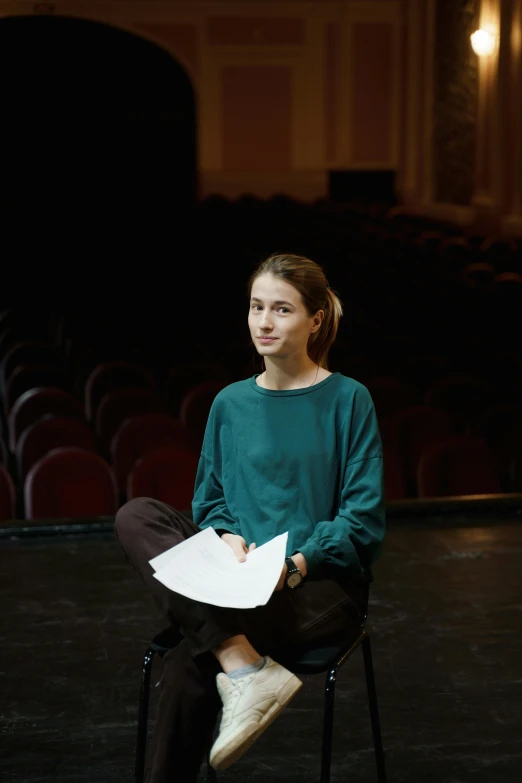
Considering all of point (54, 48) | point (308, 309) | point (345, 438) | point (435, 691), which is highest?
point (54, 48)

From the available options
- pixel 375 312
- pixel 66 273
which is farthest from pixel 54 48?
pixel 375 312

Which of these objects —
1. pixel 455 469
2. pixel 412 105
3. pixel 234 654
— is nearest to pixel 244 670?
pixel 234 654

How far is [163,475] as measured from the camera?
306 cm

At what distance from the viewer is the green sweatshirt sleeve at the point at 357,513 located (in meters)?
1.51

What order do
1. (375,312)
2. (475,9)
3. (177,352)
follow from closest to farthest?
(177,352)
(375,312)
(475,9)

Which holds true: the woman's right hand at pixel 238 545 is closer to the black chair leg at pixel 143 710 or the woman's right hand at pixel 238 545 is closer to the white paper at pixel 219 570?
the white paper at pixel 219 570

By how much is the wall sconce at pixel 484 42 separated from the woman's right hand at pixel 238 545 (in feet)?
28.6

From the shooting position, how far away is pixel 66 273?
8.33 m

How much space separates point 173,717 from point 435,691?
851 millimetres

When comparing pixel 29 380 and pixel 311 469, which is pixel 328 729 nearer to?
pixel 311 469

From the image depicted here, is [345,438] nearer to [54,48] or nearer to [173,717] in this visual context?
[173,717]

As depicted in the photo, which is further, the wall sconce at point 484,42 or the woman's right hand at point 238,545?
the wall sconce at point 484,42

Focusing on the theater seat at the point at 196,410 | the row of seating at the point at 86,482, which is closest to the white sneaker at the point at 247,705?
the row of seating at the point at 86,482

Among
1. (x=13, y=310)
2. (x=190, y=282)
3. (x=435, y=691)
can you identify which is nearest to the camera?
(x=435, y=691)
